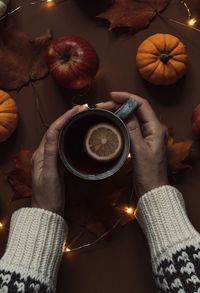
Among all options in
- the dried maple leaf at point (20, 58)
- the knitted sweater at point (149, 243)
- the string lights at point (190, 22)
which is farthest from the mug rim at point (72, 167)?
the string lights at point (190, 22)

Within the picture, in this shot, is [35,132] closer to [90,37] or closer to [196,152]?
[90,37]

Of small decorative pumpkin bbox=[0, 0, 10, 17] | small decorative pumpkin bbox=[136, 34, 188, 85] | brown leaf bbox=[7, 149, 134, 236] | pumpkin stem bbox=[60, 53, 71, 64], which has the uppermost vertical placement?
small decorative pumpkin bbox=[0, 0, 10, 17]

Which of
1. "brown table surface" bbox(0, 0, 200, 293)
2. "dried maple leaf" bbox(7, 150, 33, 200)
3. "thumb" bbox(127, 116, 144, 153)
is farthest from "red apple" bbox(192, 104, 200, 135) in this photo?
"dried maple leaf" bbox(7, 150, 33, 200)

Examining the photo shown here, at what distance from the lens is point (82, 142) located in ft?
2.77

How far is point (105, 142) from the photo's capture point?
0.83m

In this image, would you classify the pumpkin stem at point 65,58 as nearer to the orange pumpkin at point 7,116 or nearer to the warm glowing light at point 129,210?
the orange pumpkin at point 7,116

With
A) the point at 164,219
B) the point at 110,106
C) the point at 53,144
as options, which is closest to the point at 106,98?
the point at 110,106

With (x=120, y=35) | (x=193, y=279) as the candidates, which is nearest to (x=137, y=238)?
(x=193, y=279)

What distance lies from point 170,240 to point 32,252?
26cm

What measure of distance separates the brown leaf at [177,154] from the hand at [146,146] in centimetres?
5

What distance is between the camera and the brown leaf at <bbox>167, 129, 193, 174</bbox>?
Answer: 0.94 meters

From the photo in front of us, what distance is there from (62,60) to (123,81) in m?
0.15

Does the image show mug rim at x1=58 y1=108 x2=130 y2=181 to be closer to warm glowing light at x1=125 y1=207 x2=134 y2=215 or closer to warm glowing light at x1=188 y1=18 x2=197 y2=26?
warm glowing light at x1=125 y1=207 x2=134 y2=215

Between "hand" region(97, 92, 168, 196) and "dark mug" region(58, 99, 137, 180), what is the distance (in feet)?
0.13
